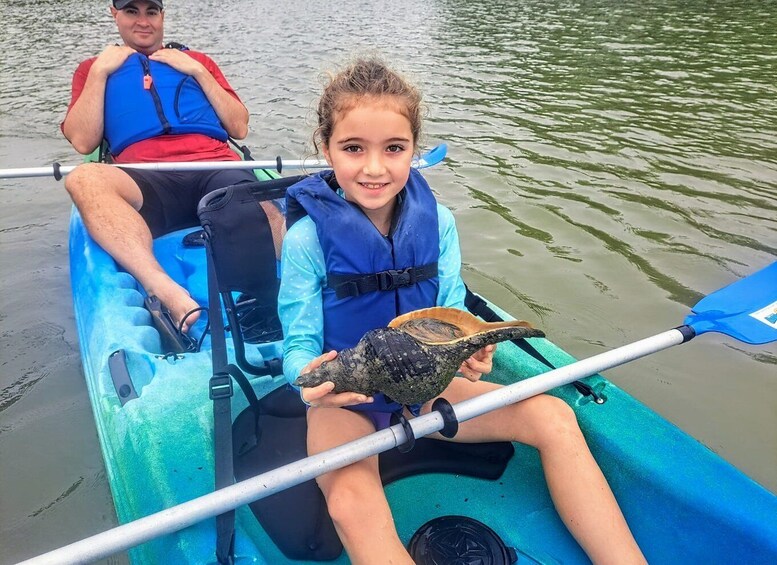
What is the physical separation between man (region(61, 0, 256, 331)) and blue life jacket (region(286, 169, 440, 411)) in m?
1.66

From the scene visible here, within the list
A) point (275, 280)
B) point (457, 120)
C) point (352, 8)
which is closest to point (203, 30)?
point (352, 8)

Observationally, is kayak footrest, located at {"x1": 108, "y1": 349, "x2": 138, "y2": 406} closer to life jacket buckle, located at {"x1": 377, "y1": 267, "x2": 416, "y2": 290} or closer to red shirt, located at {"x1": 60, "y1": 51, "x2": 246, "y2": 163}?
life jacket buckle, located at {"x1": 377, "y1": 267, "x2": 416, "y2": 290}

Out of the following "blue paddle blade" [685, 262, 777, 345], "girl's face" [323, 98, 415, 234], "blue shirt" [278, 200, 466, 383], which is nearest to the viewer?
"girl's face" [323, 98, 415, 234]

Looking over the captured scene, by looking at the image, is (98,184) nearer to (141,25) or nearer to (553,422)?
(141,25)

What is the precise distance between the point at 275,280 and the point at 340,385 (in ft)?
2.73

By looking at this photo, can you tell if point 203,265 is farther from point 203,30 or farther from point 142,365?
point 203,30

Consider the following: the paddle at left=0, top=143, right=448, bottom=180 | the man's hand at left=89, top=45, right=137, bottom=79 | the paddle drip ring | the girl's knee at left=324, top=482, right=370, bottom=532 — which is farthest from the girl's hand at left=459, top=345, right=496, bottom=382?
the man's hand at left=89, top=45, right=137, bottom=79

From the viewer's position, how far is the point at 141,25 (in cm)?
357

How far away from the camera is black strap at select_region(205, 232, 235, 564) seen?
1521 mm

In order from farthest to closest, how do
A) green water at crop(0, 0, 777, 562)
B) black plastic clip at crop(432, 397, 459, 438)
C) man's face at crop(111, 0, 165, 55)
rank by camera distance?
man's face at crop(111, 0, 165, 55) < green water at crop(0, 0, 777, 562) < black plastic clip at crop(432, 397, 459, 438)

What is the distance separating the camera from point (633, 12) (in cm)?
1420

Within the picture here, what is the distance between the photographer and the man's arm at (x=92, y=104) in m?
3.40

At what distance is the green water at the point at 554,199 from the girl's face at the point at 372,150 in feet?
1.00

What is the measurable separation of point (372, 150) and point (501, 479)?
1168mm
